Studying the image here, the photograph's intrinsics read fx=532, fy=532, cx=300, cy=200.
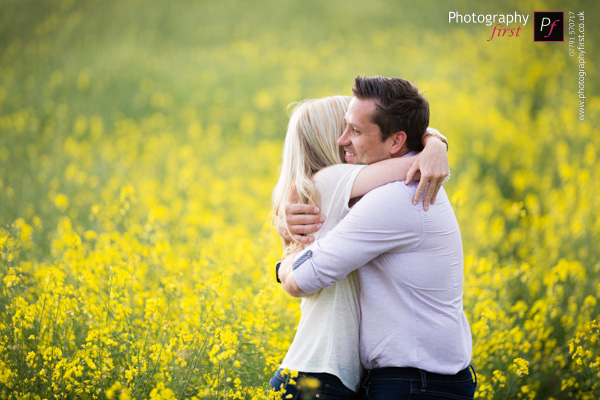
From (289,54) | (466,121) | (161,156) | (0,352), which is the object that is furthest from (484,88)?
(0,352)

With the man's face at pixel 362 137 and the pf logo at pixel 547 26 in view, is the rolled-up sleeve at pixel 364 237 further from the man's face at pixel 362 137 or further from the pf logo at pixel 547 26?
the pf logo at pixel 547 26

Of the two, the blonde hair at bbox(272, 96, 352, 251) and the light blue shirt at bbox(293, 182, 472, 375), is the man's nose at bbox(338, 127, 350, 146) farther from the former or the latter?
the light blue shirt at bbox(293, 182, 472, 375)

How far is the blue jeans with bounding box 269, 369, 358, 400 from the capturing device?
2123 mm

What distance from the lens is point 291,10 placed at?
61.7 feet

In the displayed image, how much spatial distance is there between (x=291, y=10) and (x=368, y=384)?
717 inches

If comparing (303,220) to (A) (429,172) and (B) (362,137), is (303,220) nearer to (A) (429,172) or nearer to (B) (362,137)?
(B) (362,137)

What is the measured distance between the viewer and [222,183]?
313 inches

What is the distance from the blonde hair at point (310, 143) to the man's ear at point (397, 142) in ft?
0.82

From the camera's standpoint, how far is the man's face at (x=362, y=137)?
7.42ft

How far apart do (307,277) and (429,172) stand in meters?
0.64

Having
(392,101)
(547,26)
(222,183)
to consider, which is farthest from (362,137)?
(547,26)

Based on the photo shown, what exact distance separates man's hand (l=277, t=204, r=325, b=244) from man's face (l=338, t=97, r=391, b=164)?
34 cm

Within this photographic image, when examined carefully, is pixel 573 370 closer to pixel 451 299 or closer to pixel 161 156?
pixel 451 299

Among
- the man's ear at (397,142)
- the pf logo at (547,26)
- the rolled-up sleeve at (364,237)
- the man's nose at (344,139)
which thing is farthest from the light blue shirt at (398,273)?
the pf logo at (547,26)
